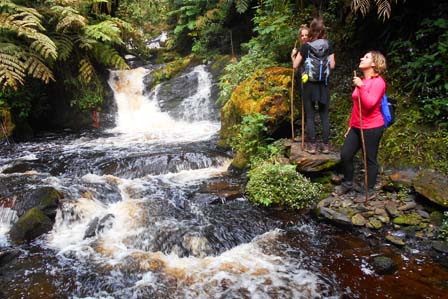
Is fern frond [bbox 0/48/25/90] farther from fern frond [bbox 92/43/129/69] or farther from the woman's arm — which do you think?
the woman's arm

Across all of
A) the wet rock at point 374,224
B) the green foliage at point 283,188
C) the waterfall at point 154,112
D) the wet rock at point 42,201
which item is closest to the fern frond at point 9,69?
A: the wet rock at point 42,201

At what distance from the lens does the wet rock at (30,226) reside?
4895mm

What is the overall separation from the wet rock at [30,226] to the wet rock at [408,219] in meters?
5.07

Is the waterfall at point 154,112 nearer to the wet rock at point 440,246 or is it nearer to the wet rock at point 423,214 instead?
the wet rock at point 423,214

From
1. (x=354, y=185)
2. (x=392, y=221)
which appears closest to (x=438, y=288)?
(x=392, y=221)

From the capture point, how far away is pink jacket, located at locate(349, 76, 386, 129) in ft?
14.2

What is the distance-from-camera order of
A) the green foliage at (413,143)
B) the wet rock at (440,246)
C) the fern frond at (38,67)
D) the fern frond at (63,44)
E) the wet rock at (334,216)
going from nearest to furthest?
1. the wet rock at (440,246)
2. the wet rock at (334,216)
3. the green foliage at (413,143)
4. the fern frond at (38,67)
5. the fern frond at (63,44)

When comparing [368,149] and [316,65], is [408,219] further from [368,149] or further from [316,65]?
[316,65]

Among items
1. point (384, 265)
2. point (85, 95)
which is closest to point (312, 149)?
point (384, 265)

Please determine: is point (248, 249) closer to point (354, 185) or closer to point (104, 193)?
point (354, 185)

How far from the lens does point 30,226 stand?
195 inches

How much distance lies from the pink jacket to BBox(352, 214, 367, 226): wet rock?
1246 mm

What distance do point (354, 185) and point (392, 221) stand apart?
0.83 meters

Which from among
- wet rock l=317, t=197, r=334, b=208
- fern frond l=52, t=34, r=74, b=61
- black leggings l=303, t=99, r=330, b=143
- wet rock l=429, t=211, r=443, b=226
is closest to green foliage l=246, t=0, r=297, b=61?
black leggings l=303, t=99, r=330, b=143
